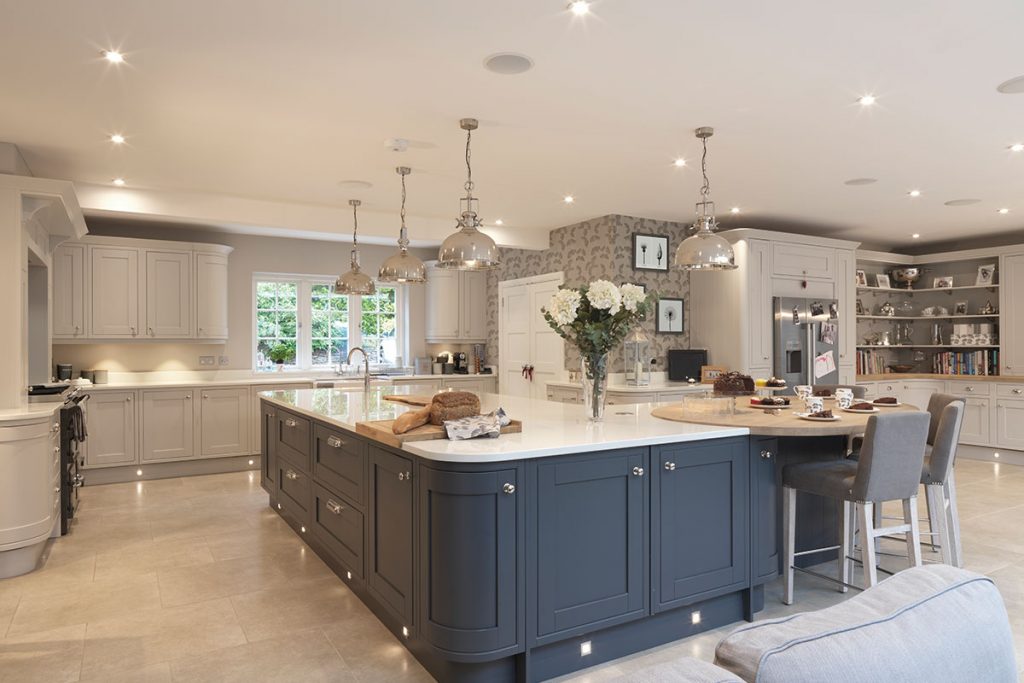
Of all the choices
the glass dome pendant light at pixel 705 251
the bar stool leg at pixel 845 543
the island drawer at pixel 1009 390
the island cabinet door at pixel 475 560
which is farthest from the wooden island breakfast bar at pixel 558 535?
the island drawer at pixel 1009 390

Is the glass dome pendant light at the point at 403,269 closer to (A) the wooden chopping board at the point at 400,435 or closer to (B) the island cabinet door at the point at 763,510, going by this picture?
(A) the wooden chopping board at the point at 400,435

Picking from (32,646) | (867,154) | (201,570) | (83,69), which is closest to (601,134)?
(867,154)

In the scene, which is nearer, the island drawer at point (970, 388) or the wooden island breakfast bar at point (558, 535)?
the wooden island breakfast bar at point (558, 535)

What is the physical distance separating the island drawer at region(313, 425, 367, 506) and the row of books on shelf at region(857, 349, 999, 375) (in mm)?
6674

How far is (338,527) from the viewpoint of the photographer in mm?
3496

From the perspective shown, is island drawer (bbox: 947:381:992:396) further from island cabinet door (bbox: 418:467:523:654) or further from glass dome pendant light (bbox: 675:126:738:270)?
island cabinet door (bbox: 418:467:523:654)

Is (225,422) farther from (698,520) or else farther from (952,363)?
(952,363)

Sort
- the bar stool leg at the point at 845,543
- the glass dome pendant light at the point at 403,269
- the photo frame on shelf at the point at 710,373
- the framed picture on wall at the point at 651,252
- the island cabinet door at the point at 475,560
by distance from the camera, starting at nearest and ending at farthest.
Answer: the island cabinet door at the point at 475,560, the bar stool leg at the point at 845,543, the glass dome pendant light at the point at 403,269, the photo frame on shelf at the point at 710,373, the framed picture on wall at the point at 651,252

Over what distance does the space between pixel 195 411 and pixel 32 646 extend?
3.82 meters

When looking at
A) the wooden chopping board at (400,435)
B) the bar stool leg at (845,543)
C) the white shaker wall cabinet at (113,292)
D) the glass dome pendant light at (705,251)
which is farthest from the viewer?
the white shaker wall cabinet at (113,292)

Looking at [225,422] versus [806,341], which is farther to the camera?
[806,341]

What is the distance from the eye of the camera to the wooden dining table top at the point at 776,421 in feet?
9.80

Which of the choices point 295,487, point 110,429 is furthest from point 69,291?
point 295,487

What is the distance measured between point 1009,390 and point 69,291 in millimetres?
9616
